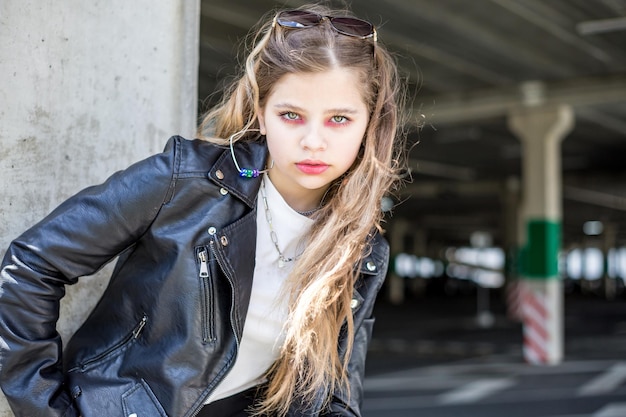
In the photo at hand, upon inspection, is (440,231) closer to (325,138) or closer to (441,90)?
(441,90)

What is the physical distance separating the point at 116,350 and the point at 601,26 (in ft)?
30.6

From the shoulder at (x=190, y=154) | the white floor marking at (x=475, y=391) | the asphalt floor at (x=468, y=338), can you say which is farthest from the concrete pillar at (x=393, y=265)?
the shoulder at (x=190, y=154)

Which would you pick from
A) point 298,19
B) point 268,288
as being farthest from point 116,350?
point 298,19

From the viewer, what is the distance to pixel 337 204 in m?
1.86

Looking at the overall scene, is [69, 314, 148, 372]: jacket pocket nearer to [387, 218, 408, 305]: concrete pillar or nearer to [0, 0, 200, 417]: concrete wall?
[0, 0, 200, 417]: concrete wall

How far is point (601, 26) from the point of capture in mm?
9727

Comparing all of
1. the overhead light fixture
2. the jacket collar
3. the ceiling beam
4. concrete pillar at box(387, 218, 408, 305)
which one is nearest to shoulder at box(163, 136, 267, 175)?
the jacket collar

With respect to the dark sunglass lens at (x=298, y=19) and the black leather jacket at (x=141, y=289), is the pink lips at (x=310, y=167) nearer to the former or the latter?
the black leather jacket at (x=141, y=289)

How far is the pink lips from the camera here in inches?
68.9

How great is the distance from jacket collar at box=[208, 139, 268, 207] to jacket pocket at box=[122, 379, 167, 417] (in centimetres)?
45

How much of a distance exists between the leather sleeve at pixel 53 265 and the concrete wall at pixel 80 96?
32cm

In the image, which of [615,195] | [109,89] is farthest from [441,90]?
[615,195]

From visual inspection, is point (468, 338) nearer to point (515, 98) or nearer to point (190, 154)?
point (515, 98)

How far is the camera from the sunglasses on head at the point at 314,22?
1789 millimetres
